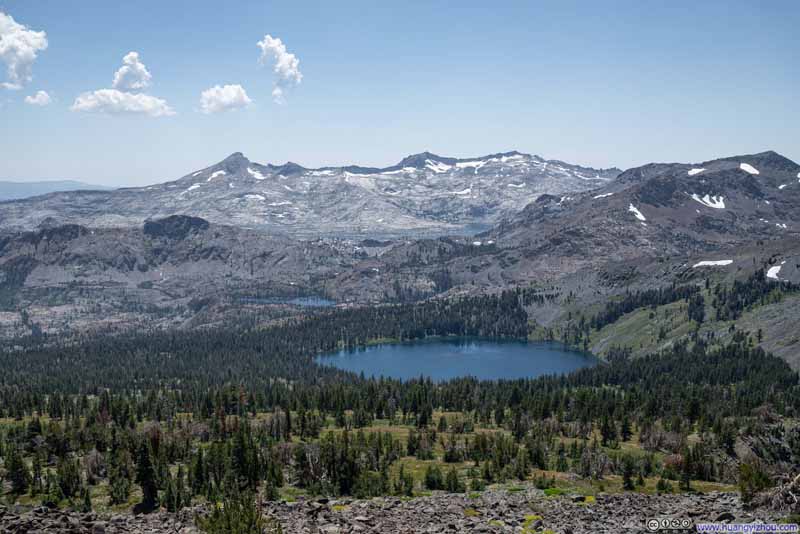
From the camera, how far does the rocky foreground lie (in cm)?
4700

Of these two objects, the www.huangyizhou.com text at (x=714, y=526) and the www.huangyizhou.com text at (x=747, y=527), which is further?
the www.huangyizhou.com text at (x=714, y=526)

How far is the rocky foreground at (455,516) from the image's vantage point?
4700cm

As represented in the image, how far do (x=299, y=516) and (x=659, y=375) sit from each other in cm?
16774

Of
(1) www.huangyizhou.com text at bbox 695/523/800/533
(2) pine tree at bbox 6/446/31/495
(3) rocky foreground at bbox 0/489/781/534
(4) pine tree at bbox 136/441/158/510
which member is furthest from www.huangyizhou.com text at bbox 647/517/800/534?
(2) pine tree at bbox 6/446/31/495

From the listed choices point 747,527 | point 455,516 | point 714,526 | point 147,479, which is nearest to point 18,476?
point 147,479

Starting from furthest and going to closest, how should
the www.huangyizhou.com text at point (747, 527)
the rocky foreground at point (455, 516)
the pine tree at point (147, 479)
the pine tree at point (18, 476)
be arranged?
the pine tree at point (18, 476) < the pine tree at point (147, 479) < the rocky foreground at point (455, 516) < the www.huangyizhou.com text at point (747, 527)

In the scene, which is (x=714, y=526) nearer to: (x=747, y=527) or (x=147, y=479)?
(x=747, y=527)

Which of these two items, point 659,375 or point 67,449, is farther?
point 659,375

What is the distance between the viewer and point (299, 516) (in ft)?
185

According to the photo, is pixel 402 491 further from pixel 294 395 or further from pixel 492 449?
pixel 294 395

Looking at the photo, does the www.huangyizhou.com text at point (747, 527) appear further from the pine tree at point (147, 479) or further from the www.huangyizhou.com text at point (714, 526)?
the pine tree at point (147, 479)

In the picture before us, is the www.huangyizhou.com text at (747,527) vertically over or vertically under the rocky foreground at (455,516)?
over

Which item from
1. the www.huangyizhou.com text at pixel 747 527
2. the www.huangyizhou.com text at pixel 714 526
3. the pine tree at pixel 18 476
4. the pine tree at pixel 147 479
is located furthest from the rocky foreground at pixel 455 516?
the pine tree at pixel 18 476

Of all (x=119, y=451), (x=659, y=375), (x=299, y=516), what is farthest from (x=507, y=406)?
(x=299, y=516)
